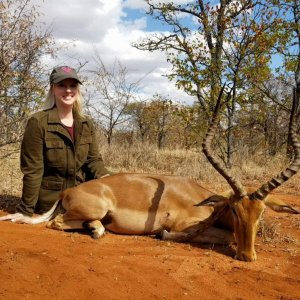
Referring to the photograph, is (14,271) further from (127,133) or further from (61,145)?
(127,133)

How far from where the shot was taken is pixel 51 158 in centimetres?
577

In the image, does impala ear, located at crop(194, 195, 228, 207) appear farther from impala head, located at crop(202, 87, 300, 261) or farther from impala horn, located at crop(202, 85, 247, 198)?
impala horn, located at crop(202, 85, 247, 198)

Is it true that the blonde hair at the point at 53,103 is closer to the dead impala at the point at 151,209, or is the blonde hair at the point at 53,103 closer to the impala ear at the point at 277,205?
the dead impala at the point at 151,209

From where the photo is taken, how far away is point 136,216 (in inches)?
211

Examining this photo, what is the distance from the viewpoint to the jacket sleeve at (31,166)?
5.53 m

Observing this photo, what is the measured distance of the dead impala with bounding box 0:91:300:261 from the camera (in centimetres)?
510

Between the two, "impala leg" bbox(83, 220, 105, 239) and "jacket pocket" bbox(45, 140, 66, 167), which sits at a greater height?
"jacket pocket" bbox(45, 140, 66, 167)

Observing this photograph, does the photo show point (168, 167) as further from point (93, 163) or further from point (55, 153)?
point (55, 153)

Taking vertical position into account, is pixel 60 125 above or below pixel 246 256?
above

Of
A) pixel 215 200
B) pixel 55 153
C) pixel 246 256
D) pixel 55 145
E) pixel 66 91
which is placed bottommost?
pixel 246 256

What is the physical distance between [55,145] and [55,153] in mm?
114

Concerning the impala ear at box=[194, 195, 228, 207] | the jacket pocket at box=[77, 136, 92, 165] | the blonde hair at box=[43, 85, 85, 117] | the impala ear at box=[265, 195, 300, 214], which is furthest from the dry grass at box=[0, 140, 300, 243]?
the blonde hair at box=[43, 85, 85, 117]

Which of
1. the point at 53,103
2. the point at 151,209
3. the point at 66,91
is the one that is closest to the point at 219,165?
the point at 151,209

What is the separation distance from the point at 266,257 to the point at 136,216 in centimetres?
162
